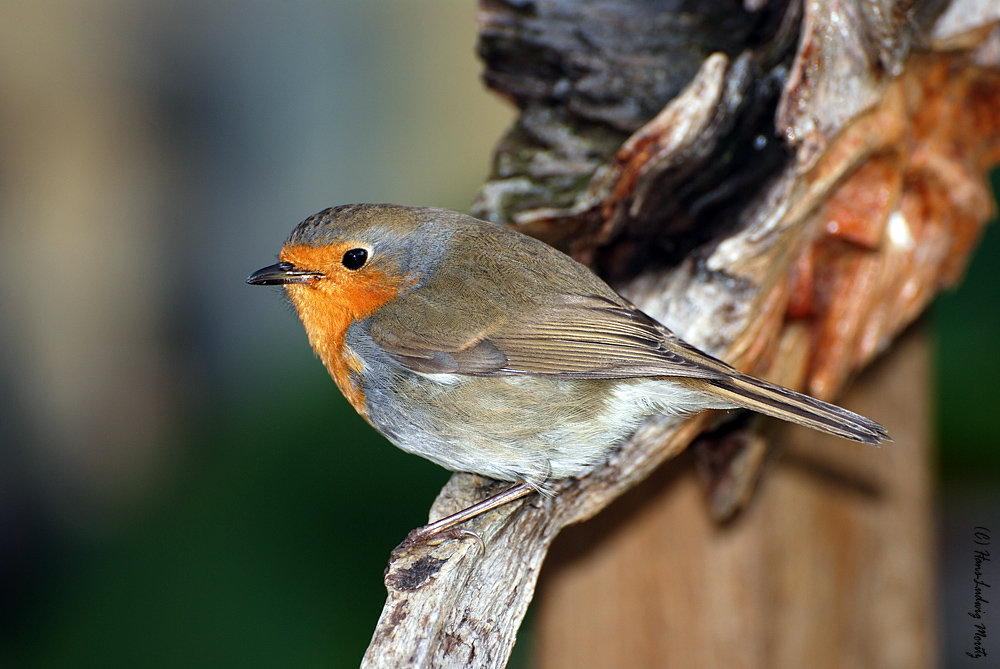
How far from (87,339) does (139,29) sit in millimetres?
2035

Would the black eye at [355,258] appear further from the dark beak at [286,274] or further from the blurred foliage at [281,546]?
the blurred foliage at [281,546]

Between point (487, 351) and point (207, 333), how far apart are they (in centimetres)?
446

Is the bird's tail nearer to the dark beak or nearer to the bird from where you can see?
the bird

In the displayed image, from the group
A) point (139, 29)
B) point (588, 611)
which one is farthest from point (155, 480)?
point (588, 611)

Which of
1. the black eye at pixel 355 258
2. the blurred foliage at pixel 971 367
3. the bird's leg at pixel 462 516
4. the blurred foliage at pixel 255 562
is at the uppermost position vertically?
the black eye at pixel 355 258

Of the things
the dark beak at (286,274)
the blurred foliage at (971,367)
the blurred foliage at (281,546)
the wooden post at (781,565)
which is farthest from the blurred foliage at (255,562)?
the blurred foliage at (971,367)

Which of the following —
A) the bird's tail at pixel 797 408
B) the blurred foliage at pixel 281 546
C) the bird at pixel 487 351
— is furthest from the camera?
the blurred foliage at pixel 281 546

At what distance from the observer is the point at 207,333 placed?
5.98 m

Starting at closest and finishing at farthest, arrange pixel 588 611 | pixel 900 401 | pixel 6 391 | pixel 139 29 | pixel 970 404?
pixel 588 611, pixel 900 401, pixel 970 404, pixel 6 391, pixel 139 29

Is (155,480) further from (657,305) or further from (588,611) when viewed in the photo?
(657,305)

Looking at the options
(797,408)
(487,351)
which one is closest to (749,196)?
(797,408)

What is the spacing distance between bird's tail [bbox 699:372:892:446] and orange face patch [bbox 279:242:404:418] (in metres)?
0.84

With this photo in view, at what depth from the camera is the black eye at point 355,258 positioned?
6.93ft

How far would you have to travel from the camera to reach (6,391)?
204 inches
